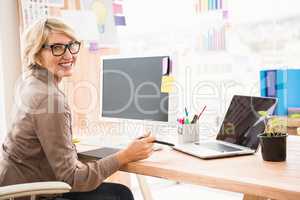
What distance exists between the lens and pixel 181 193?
3.24 metres

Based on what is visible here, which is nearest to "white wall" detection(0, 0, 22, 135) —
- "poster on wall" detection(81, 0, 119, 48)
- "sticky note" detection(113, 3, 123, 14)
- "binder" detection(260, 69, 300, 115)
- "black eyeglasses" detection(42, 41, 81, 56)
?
"poster on wall" detection(81, 0, 119, 48)

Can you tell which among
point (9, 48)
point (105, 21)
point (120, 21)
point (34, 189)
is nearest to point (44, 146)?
point (34, 189)

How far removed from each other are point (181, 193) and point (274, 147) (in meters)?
2.03

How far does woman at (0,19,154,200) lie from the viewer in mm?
1378

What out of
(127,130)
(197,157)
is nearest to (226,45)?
(127,130)

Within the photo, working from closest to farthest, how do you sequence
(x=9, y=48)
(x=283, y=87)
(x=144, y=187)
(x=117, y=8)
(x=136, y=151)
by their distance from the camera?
(x=136, y=151)
(x=144, y=187)
(x=283, y=87)
(x=9, y=48)
(x=117, y=8)

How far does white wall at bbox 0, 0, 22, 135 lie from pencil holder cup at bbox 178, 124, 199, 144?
151 cm

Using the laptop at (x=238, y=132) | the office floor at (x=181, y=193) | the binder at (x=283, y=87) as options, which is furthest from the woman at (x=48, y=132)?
the office floor at (x=181, y=193)

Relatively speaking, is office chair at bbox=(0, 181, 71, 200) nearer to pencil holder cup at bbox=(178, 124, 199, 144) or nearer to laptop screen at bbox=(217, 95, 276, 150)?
pencil holder cup at bbox=(178, 124, 199, 144)

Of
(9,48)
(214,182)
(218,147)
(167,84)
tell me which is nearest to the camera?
(214,182)

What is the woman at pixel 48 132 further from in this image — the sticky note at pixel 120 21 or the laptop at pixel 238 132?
the sticky note at pixel 120 21

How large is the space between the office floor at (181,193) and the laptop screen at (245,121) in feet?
4.91

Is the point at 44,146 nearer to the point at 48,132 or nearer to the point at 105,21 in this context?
the point at 48,132

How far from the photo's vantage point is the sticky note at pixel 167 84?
1708 mm
